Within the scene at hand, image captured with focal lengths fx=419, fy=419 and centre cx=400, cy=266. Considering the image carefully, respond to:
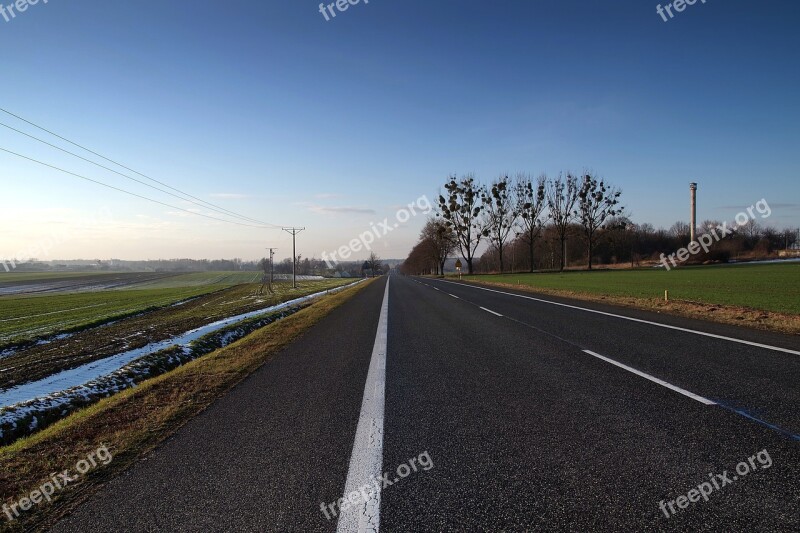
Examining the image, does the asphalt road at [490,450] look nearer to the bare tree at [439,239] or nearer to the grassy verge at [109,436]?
the grassy verge at [109,436]

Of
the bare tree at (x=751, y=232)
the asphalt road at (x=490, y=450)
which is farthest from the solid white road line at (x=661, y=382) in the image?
the bare tree at (x=751, y=232)

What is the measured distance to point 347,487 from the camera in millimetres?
2969

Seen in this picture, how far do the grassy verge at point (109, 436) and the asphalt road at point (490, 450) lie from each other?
25 centimetres

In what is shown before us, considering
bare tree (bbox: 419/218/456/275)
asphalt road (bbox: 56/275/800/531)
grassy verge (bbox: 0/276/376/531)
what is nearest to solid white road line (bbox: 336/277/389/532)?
asphalt road (bbox: 56/275/800/531)

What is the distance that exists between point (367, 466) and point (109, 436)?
2.94 m

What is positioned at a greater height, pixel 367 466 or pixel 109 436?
→ pixel 367 466

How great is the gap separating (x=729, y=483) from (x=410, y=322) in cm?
971

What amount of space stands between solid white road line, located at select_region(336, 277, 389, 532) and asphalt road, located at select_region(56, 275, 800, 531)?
0.5 inches

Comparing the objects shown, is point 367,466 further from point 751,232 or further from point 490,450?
point 751,232

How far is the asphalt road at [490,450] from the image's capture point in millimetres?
2615

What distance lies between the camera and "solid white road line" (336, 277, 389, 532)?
8.45ft

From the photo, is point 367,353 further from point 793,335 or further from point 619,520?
point 793,335

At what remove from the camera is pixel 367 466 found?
3.26 m

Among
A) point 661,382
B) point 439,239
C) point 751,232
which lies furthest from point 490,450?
point 751,232
